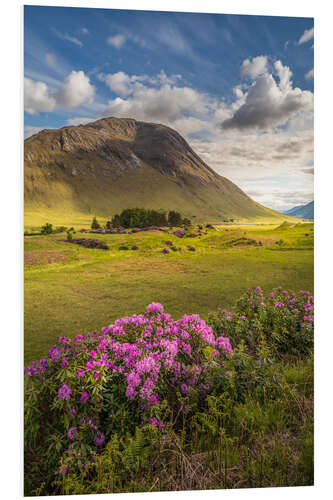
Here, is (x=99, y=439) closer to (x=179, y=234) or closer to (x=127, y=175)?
(x=179, y=234)

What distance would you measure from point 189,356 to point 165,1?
3.88 m

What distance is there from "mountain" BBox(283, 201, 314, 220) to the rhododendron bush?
2255 millimetres

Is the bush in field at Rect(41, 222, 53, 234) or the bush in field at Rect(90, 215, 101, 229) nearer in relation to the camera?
the bush in field at Rect(41, 222, 53, 234)

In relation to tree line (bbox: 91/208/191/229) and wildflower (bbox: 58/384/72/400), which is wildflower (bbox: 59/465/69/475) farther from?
tree line (bbox: 91/208/191/229)

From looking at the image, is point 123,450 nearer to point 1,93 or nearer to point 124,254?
point 124,254

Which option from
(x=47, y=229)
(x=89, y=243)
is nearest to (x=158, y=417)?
(x=89, y=243)

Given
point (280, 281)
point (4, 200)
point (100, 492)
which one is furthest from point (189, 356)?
point (4, 200)

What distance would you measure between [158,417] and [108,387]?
0.43m

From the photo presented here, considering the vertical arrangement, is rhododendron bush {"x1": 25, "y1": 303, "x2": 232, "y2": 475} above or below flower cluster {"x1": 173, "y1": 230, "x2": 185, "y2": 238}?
below

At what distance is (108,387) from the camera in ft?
6.73

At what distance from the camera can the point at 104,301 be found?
3.14m

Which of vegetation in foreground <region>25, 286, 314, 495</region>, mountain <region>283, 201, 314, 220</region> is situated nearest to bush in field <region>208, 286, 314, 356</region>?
vegetation in foreground <region>25, 286, 314, 495</region>

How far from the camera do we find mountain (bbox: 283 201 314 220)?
11.4ft

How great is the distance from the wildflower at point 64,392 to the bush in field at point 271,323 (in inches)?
66.4
